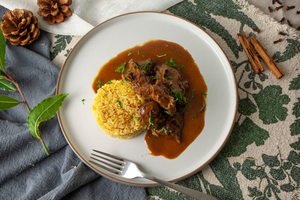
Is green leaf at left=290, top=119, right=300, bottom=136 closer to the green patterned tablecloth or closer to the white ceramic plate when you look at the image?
the green patterned tablecloth

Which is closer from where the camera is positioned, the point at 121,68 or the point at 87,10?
the point at 121,68

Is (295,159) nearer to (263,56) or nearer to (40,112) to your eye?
(263,56)

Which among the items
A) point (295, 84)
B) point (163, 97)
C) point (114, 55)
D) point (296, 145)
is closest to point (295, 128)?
point (296, 145)

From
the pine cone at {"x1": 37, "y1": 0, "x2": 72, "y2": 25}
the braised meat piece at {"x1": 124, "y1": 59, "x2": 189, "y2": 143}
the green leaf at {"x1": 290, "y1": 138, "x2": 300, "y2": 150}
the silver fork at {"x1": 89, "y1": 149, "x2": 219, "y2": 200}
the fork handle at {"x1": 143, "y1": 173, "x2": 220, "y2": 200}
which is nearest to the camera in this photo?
the fork handle at {"x1": 143, "y1": 173, "x2": 220, "y2": 200}

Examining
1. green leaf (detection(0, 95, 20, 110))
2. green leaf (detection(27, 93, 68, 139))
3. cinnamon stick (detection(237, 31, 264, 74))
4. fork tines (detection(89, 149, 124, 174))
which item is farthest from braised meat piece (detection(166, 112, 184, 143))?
green leaf (detection(0, 95, 20, 110))

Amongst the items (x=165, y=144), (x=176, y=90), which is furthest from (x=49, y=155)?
(x=176, y=90)

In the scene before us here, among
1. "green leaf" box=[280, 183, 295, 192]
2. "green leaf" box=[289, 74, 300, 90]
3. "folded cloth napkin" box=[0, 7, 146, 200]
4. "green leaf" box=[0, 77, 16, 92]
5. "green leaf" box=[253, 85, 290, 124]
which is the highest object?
"green leaf" box=[289, 74, 300, 90]

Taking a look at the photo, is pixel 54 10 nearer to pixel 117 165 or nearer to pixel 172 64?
pixel 172 64
